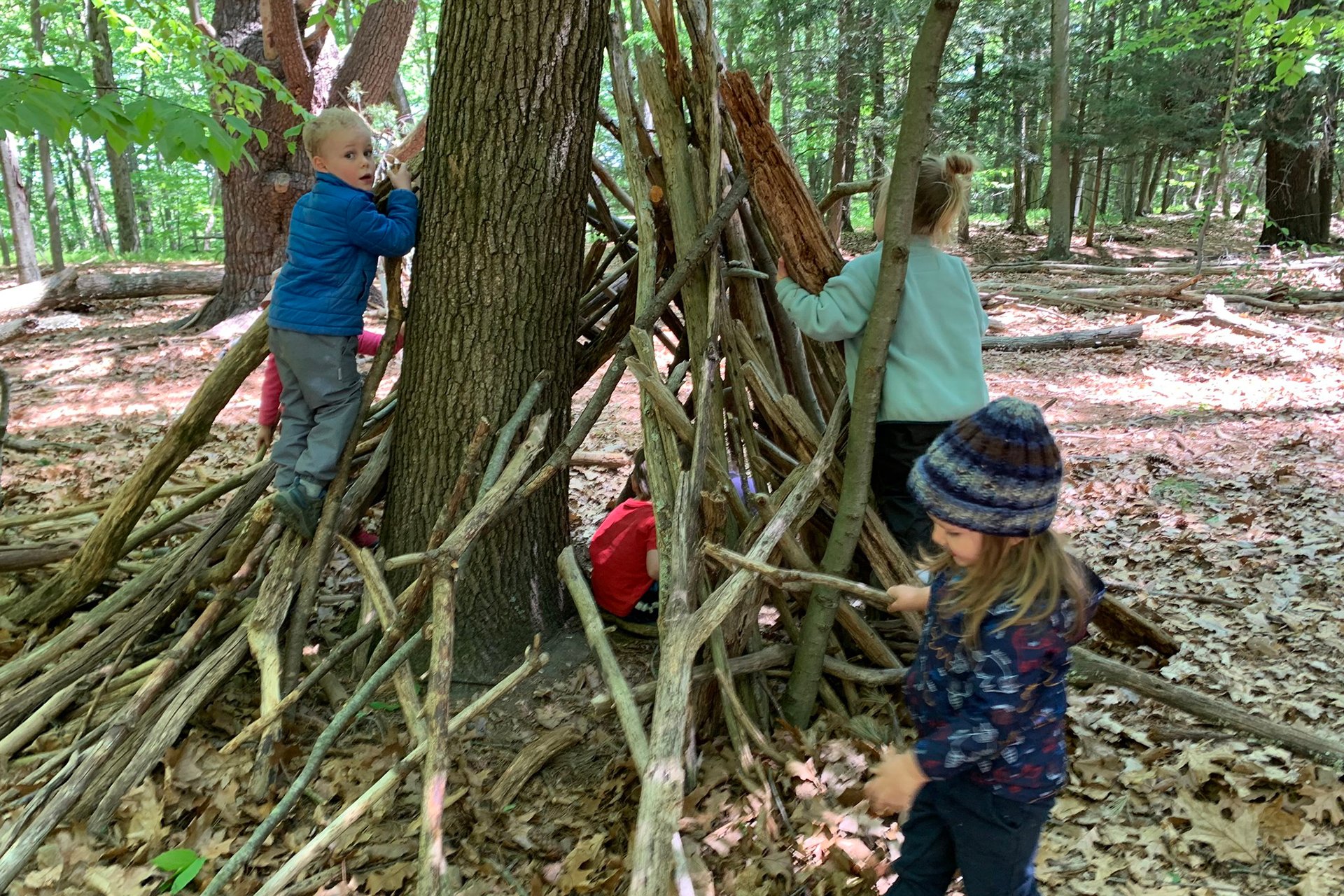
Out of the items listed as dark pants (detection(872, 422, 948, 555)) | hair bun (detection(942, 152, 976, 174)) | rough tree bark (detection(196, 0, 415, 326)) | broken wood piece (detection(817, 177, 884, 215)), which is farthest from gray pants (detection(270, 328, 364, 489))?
rough tree bark (detection(196, 0, 415, 326))

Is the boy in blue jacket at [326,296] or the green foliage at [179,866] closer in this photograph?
the green foliage at [179,866]

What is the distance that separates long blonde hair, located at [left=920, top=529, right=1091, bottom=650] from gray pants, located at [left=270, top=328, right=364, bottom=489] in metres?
2.43

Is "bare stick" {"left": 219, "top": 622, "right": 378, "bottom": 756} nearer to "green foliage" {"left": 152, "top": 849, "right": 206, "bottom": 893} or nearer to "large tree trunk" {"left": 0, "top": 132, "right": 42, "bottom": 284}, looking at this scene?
"green foliage" {"left": 152, "top": 849, "right": 206, "bottom": 893}

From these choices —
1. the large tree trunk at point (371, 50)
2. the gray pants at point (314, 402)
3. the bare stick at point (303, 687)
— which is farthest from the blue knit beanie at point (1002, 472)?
the large tree trunk at point (371, 50)

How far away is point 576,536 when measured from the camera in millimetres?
4309

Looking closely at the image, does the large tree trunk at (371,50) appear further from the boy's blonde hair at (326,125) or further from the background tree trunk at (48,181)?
the background tree trunk at (48,181)

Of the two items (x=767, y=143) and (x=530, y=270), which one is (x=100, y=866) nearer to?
(x=530, y=270)

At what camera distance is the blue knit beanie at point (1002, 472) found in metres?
1.60

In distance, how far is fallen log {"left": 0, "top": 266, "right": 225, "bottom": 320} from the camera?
1011 centimetres

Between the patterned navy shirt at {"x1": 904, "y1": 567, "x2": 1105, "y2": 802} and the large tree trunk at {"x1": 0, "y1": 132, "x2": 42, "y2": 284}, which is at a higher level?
the large tree trunk at {"x1": 0, "y1": 132, "x2": 42, "y2": 284}

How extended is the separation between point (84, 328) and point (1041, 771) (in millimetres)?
11110

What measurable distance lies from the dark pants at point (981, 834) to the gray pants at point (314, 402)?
241 centimetres

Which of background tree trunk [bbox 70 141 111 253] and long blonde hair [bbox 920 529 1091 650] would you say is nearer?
long blonde hair [bbox 920 529 1091 650]

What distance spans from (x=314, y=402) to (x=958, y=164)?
241 centimetres
